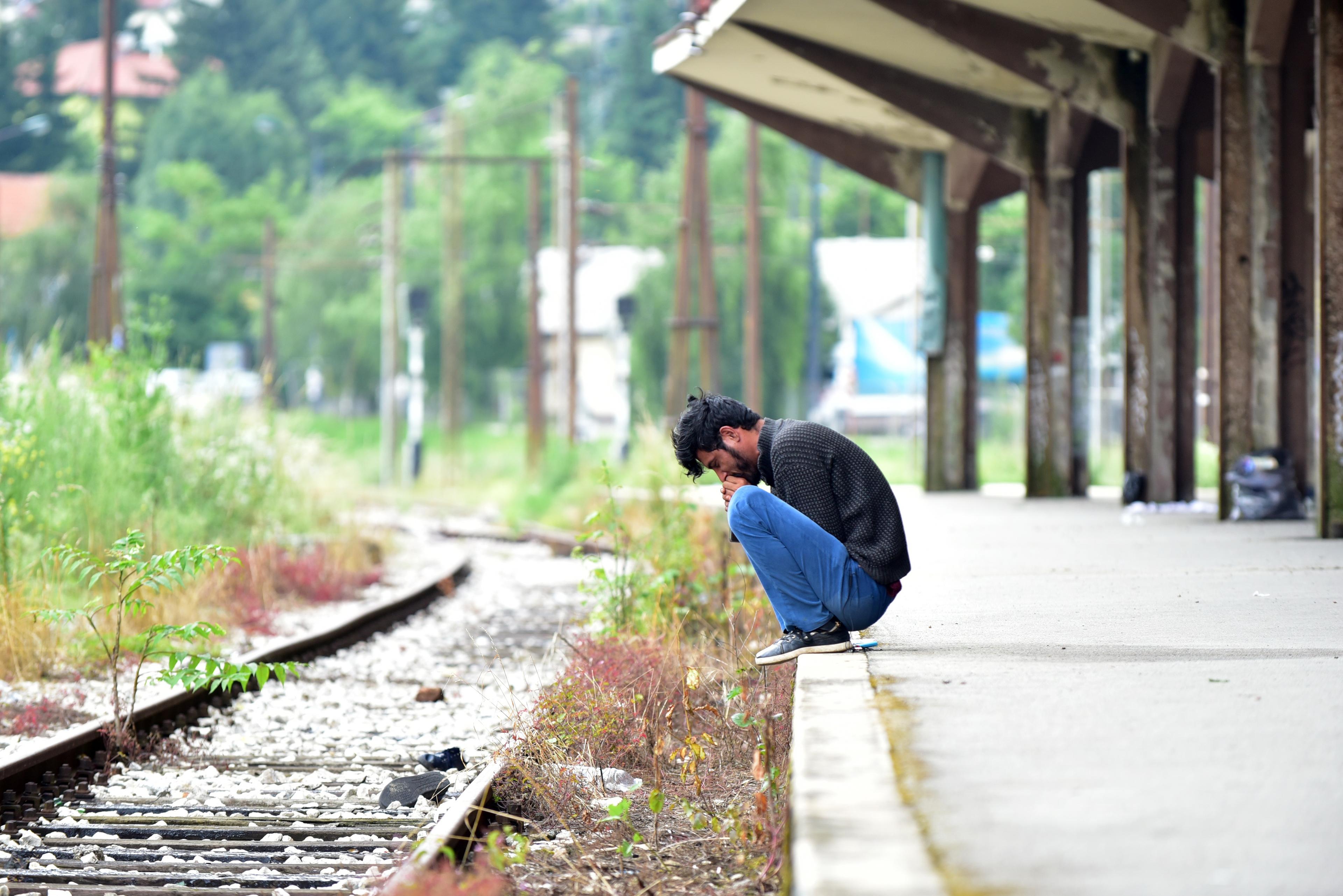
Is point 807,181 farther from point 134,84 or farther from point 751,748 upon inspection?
point 751,748

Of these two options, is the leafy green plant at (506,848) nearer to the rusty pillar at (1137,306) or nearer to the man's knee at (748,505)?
the man's knee at (748,505)

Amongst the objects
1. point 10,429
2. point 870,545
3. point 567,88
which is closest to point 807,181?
point 567,88

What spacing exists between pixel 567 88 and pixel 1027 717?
2902 centimetres

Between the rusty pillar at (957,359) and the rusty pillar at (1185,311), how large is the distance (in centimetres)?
405

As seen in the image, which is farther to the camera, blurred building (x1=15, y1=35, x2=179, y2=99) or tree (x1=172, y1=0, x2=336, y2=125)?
tree (x1=172, y1=0, x2=336, y2=125)

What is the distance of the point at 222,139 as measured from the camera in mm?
72812

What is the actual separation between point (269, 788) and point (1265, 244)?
28.0ft

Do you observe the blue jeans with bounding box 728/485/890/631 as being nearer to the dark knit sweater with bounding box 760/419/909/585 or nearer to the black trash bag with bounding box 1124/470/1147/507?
the dark knit sweater with bounding box 760/419/909/585

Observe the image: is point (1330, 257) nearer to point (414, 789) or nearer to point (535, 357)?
point (414, 789)

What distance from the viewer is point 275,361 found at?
5888cm

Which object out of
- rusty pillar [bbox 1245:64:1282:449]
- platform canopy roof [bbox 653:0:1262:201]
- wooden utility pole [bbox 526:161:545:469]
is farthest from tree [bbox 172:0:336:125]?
rusty pillar [bbox 1245:64:1282:449]

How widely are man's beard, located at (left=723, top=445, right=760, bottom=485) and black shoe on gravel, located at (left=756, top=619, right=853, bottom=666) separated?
0.55 meters

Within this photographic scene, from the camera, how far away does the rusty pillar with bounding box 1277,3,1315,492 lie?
1165 centimetres

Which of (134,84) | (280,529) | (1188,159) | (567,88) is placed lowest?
(280,529)
